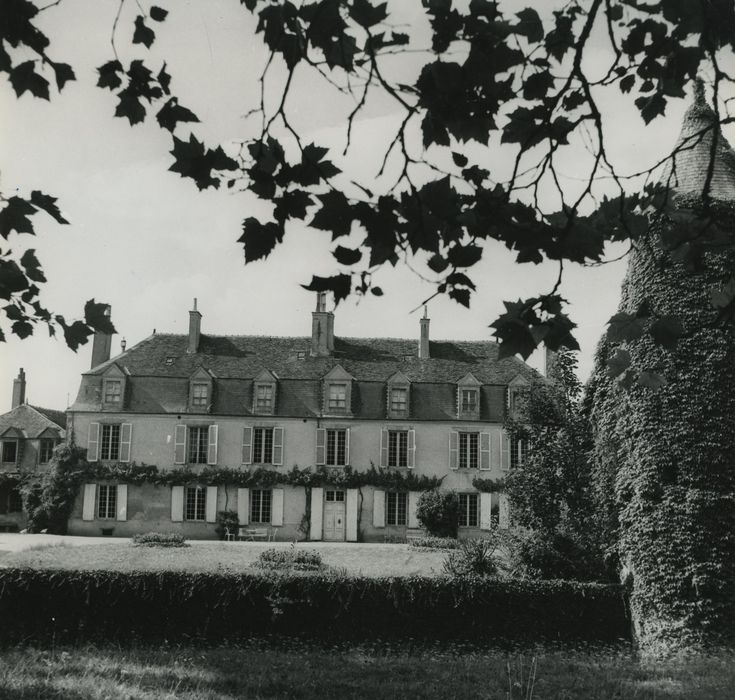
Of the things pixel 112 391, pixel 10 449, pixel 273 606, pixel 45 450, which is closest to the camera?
pixel 273 606

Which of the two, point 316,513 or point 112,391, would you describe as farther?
point 112,391

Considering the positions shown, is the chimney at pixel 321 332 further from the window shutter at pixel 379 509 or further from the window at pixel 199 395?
the window shutter at pixel 379 509

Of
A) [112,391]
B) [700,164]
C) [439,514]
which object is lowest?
[439,514]

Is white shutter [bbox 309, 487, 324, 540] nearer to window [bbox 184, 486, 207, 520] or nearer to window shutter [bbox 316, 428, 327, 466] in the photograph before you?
window shutter [bbox 316, 428, 327, 466]

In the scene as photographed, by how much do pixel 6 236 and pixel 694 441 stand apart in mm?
13642

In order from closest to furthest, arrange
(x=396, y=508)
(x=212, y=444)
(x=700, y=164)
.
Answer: (x=700, y=164) → (x=396, y=508) → (x=212, y=444)

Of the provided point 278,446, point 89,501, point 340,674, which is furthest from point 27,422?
point 340,674

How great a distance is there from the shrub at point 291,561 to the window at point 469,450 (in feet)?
46.7

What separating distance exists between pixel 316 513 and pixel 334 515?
79 cm

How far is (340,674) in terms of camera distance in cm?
1120

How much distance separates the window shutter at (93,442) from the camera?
32.1 meters

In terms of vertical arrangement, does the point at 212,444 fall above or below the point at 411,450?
above

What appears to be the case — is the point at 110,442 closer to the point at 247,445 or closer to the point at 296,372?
the point at 247,445

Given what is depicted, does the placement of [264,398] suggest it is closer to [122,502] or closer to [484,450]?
[122,502]
